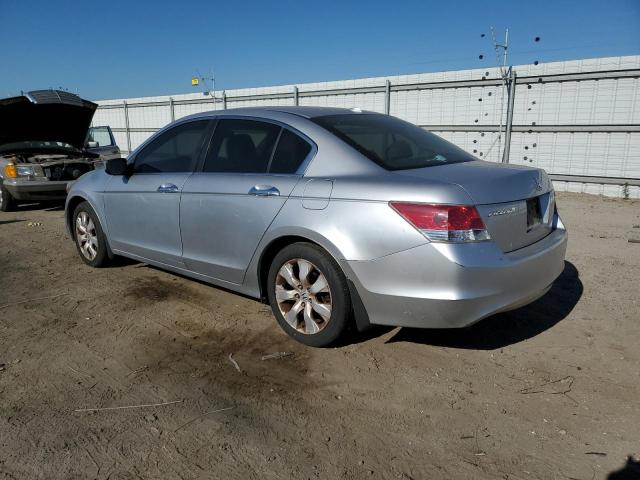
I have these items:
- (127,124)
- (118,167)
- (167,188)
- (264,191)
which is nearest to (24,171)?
(118,167)

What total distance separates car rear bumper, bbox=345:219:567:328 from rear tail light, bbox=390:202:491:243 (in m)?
0.05

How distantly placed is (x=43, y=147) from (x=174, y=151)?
630 cm

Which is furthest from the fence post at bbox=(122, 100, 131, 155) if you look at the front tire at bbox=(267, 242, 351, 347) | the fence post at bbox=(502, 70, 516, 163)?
the front tire at bbox=(267, 242, 351, 347)

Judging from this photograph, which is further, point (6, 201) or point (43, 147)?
point (43, 147)

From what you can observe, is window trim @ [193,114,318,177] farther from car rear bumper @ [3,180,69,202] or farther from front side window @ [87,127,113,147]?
front side window @ [87,127,113,147]

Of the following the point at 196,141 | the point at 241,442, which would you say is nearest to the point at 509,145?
the point at 196,141

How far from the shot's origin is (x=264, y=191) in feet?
11.6

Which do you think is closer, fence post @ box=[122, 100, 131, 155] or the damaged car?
the damaged car

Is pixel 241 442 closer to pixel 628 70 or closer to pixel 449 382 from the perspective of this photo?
pixel 449 382

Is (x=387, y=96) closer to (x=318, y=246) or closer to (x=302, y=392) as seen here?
(x=318, y=246)

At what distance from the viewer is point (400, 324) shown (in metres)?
3.05

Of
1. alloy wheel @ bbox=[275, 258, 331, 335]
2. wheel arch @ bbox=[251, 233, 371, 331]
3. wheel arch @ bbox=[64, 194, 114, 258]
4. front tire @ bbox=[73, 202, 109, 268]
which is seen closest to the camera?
wheel arch @ bbox=[251, 233, 371, 331]

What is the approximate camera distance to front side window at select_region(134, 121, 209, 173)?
425 cm

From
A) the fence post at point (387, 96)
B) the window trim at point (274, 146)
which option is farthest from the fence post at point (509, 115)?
the window trim at point (274, 146)
